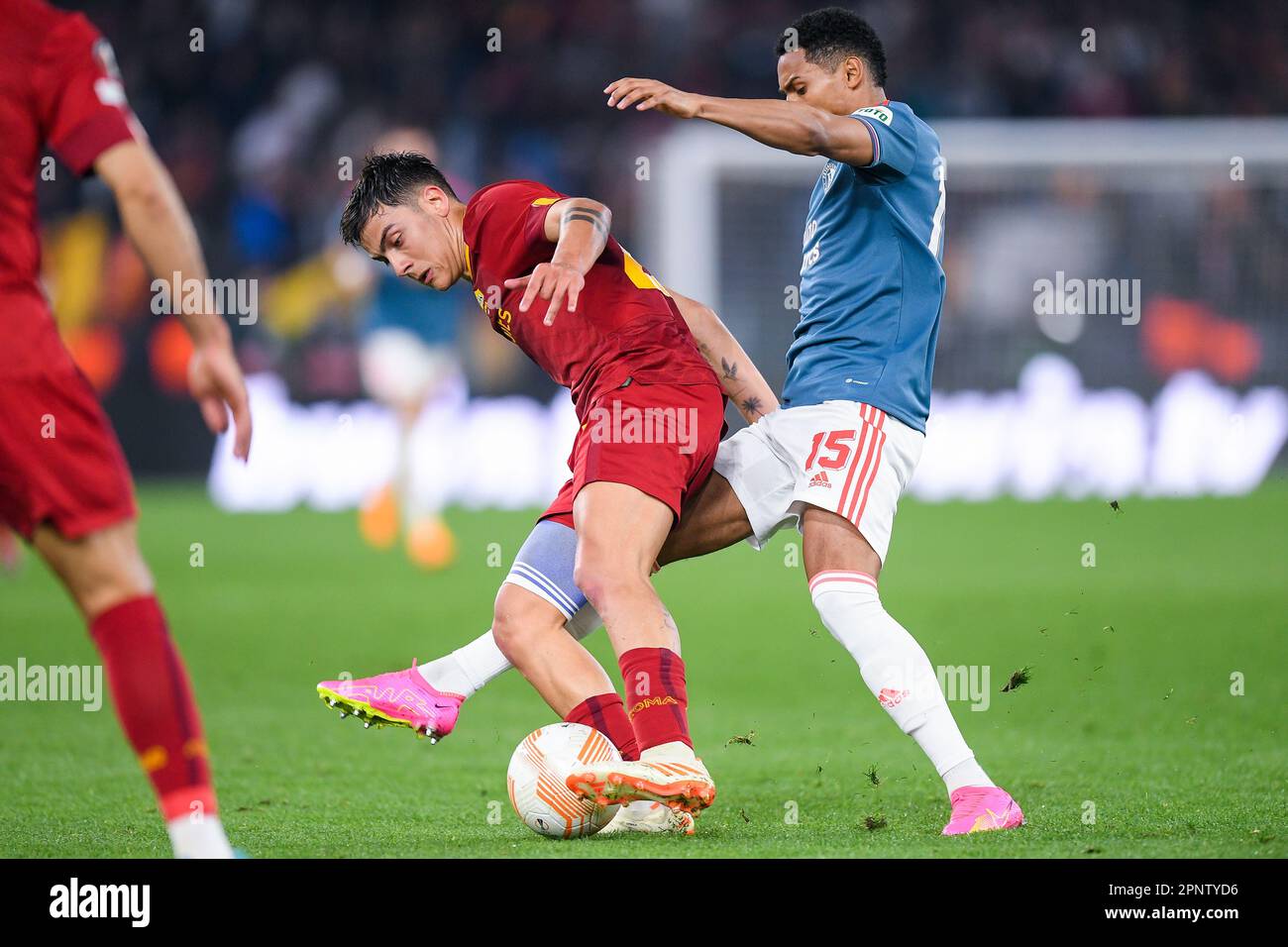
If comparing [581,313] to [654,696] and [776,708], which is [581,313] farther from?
[776,708]

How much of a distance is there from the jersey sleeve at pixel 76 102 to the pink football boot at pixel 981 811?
2.41m

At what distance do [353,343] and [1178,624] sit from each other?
9.13 meters

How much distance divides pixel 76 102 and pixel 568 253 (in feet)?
3.88

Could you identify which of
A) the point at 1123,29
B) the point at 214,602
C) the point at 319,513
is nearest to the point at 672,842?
the point at 214,602

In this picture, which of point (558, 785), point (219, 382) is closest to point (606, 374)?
point (558, 785)

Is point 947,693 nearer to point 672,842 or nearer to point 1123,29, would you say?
point 672,842

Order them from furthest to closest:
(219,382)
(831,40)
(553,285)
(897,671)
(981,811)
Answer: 1. (831,40)
2. (897,671)
3. (981,811)
4. (553,285)
5. (219,382)

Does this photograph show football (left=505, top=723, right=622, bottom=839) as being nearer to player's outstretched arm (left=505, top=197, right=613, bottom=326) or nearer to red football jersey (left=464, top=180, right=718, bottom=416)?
red football jersey (left=464, top=180, right=718, bottom=416)

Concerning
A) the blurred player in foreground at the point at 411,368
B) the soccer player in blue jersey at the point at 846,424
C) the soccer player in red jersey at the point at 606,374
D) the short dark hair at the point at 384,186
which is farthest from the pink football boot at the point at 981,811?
the blurred player in foreground at the point at 411,368

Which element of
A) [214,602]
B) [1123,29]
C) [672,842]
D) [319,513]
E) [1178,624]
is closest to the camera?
[672,842]

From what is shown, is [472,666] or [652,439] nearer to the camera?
[652,439]

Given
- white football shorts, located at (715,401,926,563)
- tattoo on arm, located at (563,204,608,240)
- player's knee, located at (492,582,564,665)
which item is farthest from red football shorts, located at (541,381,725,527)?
tattoo on arm, located at (563,204,608,240)

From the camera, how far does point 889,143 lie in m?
4.16
